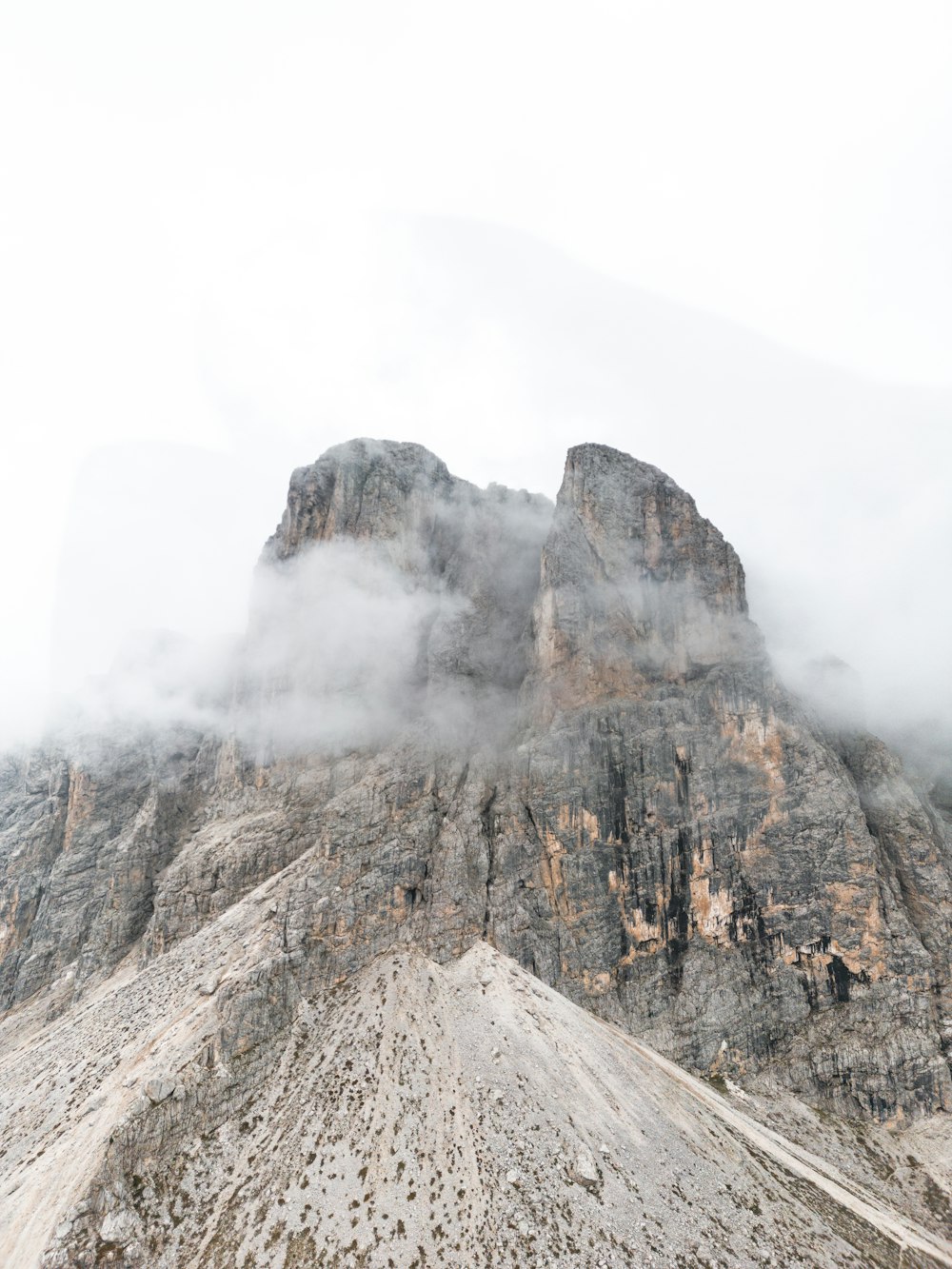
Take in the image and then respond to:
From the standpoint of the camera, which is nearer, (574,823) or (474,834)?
(574,823)

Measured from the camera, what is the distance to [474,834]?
84438mm

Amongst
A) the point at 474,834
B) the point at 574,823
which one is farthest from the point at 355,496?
the point at 574,823

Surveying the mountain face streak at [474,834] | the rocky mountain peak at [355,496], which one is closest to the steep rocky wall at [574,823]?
the mountain face streak at [474,834]

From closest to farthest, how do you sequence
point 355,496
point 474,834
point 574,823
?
point 574,823, point 474,834, point 355,496

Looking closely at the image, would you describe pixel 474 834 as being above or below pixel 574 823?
below

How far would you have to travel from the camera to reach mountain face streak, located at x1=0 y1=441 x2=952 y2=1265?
66500mm

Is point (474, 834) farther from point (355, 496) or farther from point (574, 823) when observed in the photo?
point (355, 496)

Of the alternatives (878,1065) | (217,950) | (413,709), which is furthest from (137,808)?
(878,1065)

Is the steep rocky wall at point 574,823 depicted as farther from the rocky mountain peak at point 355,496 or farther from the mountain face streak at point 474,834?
the rocky mountain peak at point 355,496

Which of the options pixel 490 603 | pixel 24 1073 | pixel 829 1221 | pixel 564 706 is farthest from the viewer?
pixel 490 603

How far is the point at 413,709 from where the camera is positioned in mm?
101812

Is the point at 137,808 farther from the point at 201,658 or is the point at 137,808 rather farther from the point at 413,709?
the point at 413,709

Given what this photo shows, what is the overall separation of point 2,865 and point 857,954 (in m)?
127

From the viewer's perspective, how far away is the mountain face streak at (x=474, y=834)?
66.5 metres
